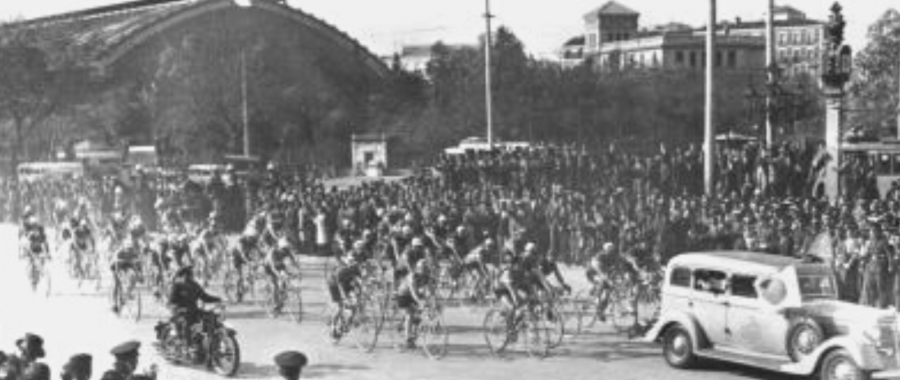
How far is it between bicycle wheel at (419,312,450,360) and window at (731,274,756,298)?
4850 millimetres

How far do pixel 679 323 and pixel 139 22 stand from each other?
9592cm

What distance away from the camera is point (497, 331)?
21406 millimetres

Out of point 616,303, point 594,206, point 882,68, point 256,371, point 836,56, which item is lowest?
point 256,371

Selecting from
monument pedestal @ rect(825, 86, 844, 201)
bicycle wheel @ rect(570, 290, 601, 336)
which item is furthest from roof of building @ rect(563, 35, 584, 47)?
bicycle wheel @ rect(570, 290, 601, 336)

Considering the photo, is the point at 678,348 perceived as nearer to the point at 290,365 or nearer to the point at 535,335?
the point at 535,335

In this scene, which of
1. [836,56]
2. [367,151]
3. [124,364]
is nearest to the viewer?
[124,364]

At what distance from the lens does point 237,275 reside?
28219 mm

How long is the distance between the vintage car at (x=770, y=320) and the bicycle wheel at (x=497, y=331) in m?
2.31

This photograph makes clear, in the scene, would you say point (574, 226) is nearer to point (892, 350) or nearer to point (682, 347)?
point (682, 347)

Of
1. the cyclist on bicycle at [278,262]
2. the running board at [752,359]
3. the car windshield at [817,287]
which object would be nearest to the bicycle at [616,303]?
the running board at [752,359]

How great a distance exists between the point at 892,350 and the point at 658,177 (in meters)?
20.2

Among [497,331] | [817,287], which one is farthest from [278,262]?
[817,287]

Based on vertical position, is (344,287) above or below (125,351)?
below

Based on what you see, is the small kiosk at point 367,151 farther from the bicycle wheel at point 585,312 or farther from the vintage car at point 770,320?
the vintage car at point 770,320
